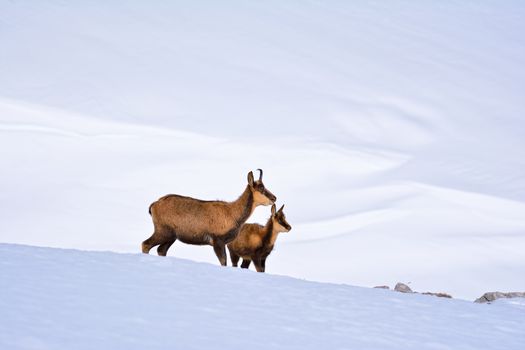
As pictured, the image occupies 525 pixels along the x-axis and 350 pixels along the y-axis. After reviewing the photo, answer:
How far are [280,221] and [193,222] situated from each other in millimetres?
2746

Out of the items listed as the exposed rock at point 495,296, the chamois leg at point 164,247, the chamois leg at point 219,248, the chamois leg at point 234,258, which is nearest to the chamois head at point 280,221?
→ the chamois leg at point 234,258

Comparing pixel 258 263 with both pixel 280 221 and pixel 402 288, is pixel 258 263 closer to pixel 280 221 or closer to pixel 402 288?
pixel 280 221

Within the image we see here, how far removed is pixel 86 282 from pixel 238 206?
594cm

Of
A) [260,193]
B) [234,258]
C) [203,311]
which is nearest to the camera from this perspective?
[203,311]

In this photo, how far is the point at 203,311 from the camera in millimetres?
10727

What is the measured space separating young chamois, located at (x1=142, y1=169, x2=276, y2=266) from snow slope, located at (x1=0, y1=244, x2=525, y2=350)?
287 cm

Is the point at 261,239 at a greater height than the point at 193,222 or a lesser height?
greater

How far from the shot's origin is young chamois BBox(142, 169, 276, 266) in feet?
55.1

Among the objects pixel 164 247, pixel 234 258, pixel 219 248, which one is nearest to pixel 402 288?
pixel 234 258

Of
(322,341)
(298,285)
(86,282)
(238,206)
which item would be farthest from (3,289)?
(238,206)

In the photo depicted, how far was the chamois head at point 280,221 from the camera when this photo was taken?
62.5 feet

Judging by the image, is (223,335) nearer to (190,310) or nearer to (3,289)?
(190,310)

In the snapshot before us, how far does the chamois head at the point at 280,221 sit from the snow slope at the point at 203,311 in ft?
16.5

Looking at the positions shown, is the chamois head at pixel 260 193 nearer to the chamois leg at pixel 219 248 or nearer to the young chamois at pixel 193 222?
the young chamois at pixel 193 222
